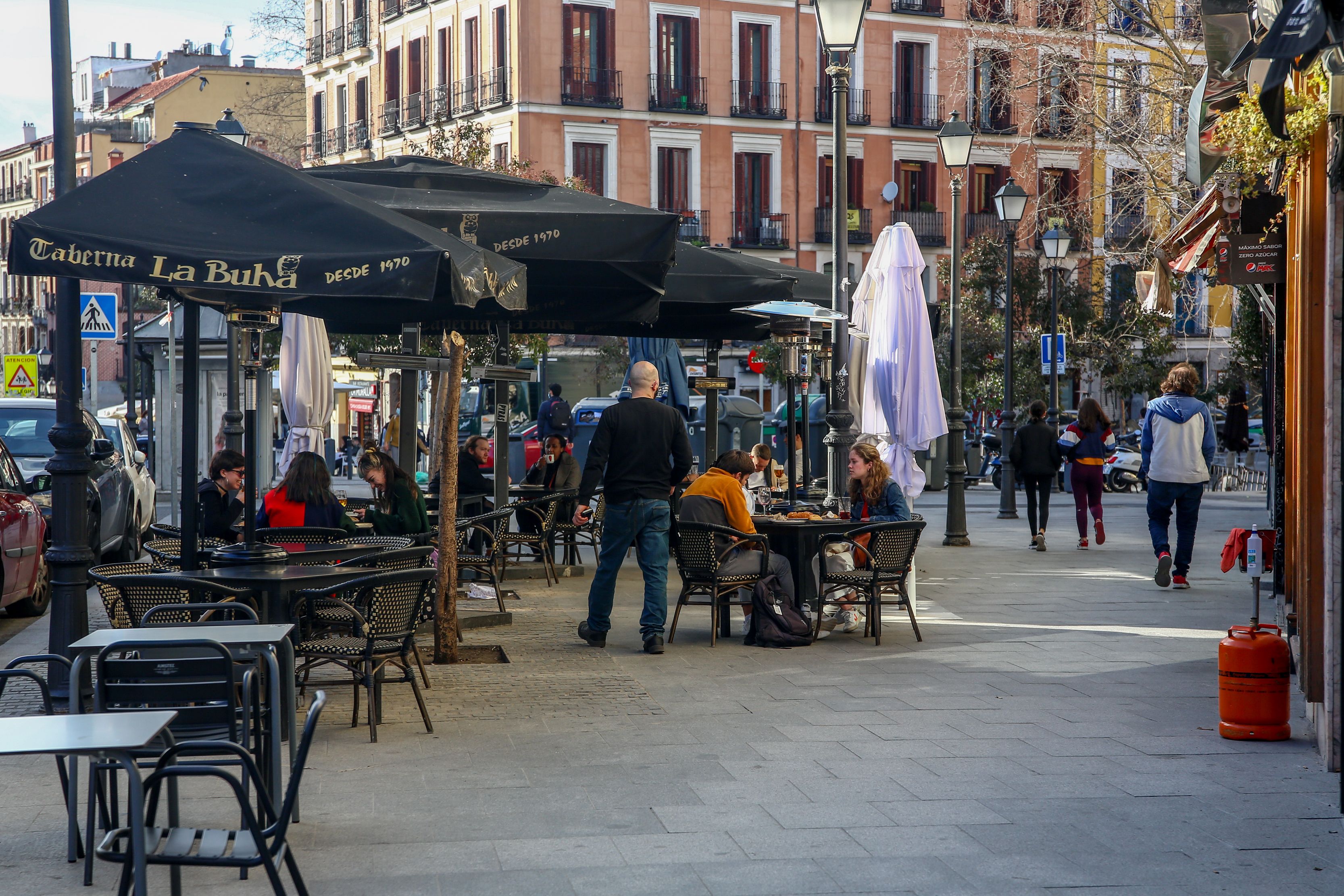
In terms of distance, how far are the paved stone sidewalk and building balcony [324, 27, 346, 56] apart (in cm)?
4483

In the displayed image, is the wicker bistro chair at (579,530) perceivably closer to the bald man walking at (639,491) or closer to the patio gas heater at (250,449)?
Answer: the bald man walking at (639,491)

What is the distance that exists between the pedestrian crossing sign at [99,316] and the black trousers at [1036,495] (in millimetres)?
11010

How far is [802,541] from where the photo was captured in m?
10.6

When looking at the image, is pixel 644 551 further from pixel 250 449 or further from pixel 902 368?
pixel 902 368

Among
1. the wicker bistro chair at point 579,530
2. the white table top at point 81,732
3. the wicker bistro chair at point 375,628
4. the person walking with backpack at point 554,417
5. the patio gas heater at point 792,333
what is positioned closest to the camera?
the white table top at point 81,732

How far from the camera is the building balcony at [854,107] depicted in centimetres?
4597

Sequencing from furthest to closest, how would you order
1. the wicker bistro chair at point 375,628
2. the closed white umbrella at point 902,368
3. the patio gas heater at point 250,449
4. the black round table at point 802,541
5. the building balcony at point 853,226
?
the building balcony at point 853,226 → the closed white umbrella at point 902,368 → the black round table at point 802,541 → the patio gas heater at point 250,449 → the wicker bistro chair at point 375,628

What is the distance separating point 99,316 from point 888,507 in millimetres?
11304

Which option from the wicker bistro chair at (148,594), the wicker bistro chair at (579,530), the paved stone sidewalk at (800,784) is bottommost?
the paved stone sidewalk at (800,784)

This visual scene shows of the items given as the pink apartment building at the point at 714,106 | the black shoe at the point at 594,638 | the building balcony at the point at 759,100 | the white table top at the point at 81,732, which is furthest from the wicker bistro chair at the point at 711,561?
the building balcony at the point at 759,100

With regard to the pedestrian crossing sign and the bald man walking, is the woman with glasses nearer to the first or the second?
the bald man walking

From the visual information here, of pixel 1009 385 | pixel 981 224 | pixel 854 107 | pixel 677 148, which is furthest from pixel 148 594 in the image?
pixel 981 224

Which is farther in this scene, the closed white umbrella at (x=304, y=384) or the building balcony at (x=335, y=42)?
the building balcony at (x=335, y=42)

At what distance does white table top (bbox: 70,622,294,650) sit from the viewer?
504cm
